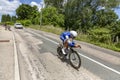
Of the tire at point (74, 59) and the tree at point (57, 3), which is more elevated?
the tree at point (57, 3)

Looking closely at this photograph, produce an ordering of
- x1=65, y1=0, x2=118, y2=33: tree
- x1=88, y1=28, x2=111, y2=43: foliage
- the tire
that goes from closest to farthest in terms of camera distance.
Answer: the tire, x1=88, y1=28, x2=111, y2=43: foliage, x1=65, y1=0, x2=118, y2=33: tree

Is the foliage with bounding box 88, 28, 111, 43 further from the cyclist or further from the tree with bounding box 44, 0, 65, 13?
the tree with bounding box 44, 0, 65, 13

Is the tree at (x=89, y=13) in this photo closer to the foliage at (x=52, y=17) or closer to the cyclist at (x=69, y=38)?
the foliage at (x=52, y=17)

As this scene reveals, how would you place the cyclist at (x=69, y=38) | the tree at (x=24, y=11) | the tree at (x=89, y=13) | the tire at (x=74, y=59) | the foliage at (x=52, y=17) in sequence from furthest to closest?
the tree at (x=24, y=11), the foliage at (x=52, y=17), the tree at (x=89, y=13), the cyclist at (x=69, y=38), the tire at (x=74, y=59)

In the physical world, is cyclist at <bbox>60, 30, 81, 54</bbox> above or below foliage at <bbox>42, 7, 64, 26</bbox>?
below

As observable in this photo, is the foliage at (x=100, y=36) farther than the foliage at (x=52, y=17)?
No

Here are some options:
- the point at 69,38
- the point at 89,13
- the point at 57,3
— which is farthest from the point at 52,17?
the point at 69,38

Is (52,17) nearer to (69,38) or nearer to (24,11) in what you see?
(24,11)

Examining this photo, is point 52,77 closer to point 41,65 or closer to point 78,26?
point 41,65

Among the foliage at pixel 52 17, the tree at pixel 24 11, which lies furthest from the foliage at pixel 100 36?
the tree at pixel 24 11

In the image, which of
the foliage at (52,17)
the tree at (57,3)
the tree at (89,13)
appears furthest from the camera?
the tree at (57,3)

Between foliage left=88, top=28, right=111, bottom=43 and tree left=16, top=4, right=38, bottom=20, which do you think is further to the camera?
tree left=16, top=4, right=38, bottom=20

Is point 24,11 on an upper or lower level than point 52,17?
upper

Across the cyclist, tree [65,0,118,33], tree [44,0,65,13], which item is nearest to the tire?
the cyclist
